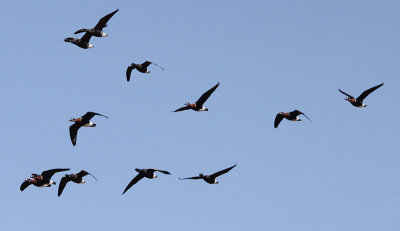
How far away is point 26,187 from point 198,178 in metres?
14.4

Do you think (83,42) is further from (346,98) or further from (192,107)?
(346,98)

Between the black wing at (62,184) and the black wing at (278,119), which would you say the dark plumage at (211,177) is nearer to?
the black wing at (278,119)

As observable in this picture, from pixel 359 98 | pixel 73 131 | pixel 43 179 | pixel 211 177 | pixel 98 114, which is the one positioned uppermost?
pixel 359 98

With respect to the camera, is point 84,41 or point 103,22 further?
point 84,41

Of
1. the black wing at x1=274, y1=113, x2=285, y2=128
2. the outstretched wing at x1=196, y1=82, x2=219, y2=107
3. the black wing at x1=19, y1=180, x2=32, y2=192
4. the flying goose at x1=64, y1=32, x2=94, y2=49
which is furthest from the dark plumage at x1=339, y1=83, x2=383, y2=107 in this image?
the black wing at x1=19, y1=180, x2=32, y2=192

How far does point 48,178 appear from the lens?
54.3m

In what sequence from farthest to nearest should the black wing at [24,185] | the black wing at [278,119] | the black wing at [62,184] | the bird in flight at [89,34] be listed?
the black wing at [278,119] < the black wing at [62,184] < the black wing at [24,185] < the bird in flight at [89,34]

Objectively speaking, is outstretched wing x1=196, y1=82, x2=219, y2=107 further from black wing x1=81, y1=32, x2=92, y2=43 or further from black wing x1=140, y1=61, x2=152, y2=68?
black wing x1=81, y1=32, x2=92, y2=43

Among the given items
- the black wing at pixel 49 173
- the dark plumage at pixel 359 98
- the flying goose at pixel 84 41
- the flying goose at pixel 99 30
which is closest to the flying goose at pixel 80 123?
the black wing at pixel 49 173

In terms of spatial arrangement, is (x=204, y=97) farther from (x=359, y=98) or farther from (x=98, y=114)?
(x=359, y=98)

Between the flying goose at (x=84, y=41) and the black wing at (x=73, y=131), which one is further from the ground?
the flying goose at (x=84, y=41)

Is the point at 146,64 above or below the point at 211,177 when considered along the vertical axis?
above

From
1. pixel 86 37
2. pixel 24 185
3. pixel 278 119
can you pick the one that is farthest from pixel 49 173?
pixel 278 119

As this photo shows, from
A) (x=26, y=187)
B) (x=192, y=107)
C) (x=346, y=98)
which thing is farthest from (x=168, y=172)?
(x=346, y=98)
